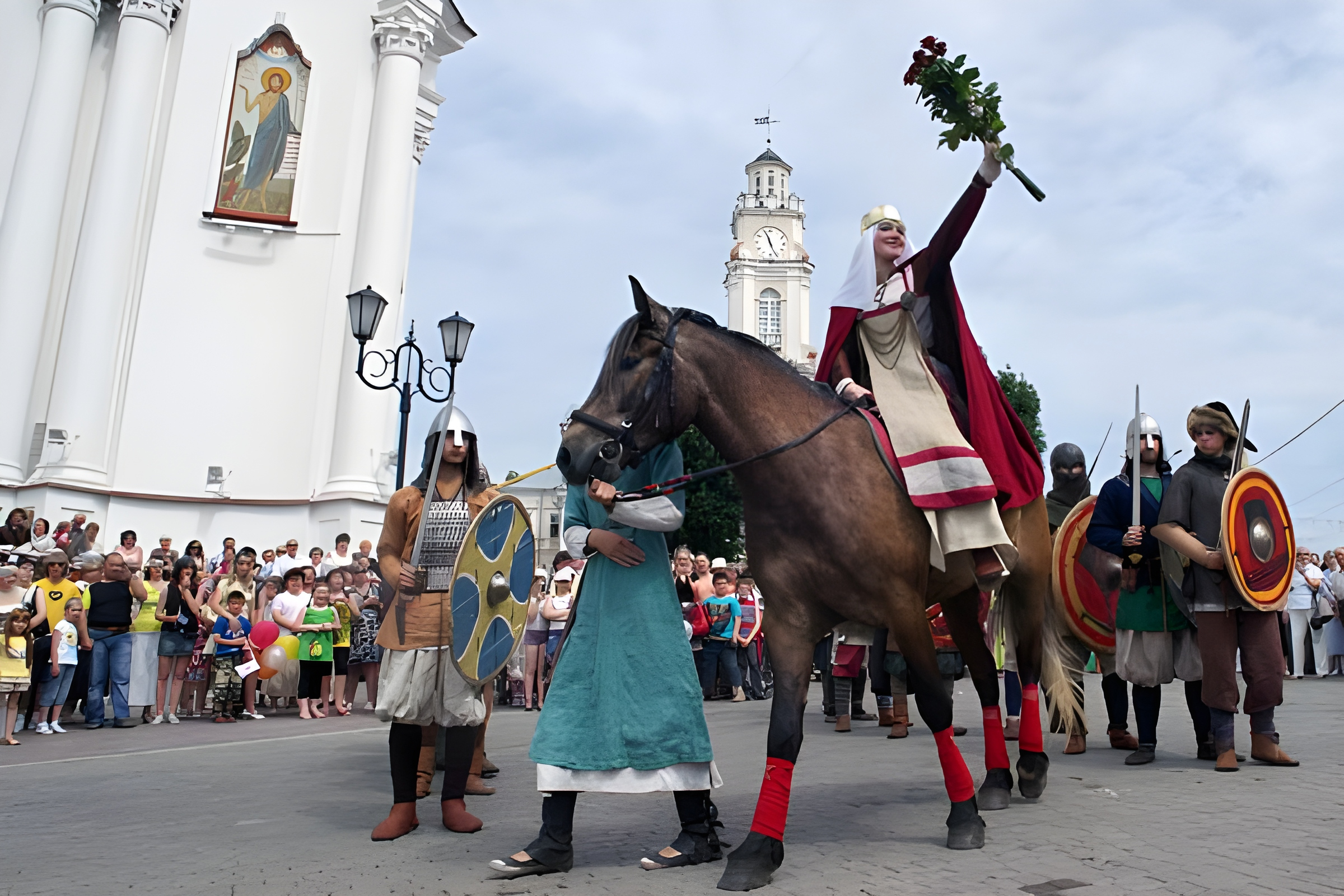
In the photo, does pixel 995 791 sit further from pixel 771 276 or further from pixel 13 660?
pixel 771 276

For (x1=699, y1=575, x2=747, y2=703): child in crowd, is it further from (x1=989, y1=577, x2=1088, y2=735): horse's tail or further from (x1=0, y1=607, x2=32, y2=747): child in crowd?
(x1=0, y1=607, x2=32, y2=747): child in crowd

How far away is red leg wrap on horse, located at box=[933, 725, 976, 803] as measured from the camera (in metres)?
4.46

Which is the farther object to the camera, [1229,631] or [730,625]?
[730,625]

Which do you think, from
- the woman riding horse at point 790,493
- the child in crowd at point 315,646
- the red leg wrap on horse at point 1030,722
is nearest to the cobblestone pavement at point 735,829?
the red leg wrap on horse at point 1030,722

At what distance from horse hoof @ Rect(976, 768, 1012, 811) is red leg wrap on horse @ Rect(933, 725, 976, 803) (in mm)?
872

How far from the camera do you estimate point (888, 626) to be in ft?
14.6

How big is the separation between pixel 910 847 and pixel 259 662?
11.2 m

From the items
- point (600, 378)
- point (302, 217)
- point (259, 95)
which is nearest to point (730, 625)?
point (600, 378)

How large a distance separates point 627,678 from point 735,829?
3.98 feet

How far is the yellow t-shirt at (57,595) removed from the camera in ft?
38.0

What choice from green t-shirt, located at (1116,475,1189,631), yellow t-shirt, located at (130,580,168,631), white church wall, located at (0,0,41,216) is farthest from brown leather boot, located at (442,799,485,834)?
white church wall, located at (0,0,41,216)

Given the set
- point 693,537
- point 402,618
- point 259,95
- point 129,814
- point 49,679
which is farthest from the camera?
point 693,537

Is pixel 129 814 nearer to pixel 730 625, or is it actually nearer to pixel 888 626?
pixel 888 626

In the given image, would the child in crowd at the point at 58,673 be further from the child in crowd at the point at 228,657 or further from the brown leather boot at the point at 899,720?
the brown leather boot at the point at 899,720
